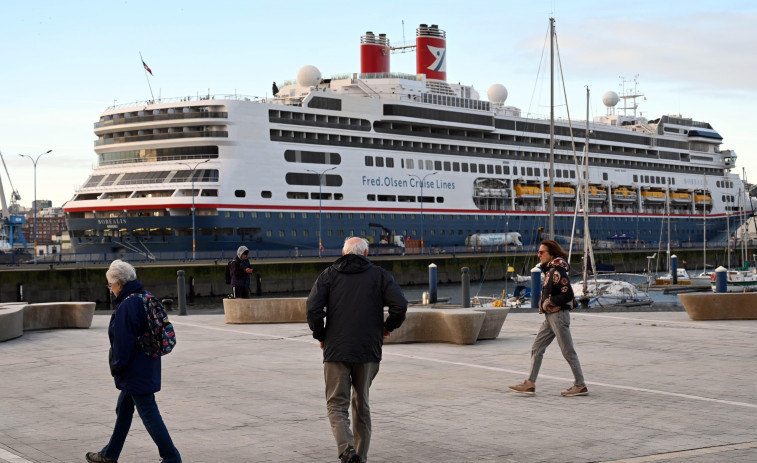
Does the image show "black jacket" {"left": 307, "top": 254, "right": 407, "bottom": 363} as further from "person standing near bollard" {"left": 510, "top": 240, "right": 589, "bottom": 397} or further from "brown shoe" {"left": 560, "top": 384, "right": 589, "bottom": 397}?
"brown shoe" {"left": 560, "top": 384, "right": 589, "bottom": 397}

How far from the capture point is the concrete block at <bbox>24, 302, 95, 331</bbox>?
58.9 feet

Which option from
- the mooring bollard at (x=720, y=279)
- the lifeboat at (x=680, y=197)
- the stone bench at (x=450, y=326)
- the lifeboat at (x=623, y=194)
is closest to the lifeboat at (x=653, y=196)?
the lifeboat at (x=623, y=194)

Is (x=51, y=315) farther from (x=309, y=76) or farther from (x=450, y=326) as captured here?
(x=309, y=76)

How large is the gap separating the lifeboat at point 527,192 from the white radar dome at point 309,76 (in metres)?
22.7

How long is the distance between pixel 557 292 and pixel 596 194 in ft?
272

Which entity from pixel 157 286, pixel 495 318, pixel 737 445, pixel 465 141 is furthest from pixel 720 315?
pixel 465 141

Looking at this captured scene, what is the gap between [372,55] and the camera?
8088 centimetres

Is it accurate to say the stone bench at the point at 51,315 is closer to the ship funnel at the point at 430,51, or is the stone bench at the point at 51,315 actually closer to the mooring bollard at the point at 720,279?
the mooring bollard at the point at 720,279

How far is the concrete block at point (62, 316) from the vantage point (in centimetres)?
1794

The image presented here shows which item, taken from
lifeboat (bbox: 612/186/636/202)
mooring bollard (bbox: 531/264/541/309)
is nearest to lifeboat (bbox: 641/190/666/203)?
lifeboat (bbox: 612/186/636/202)

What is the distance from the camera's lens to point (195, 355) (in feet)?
45.9

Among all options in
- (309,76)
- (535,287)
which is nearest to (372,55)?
(309,76)

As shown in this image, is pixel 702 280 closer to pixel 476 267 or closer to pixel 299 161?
pixel 476 267

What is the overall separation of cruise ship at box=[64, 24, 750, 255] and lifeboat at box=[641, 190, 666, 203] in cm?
26
